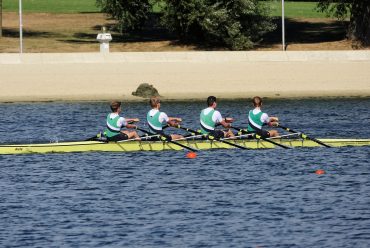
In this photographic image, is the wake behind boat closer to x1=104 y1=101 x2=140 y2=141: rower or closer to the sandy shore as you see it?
x1=104 y1=101 x2=140 y2=141: rower

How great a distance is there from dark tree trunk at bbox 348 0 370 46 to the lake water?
2060 centimetres

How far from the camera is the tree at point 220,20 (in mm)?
67500

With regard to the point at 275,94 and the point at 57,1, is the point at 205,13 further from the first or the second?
the point at 57,1

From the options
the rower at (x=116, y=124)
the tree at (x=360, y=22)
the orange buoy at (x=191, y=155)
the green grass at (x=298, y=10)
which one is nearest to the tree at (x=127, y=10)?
the green grass at (x=298, y=10)

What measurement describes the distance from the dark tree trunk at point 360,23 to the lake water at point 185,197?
20599 mm

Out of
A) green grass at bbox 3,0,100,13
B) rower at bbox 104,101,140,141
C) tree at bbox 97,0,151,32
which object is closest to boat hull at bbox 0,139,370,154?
rower at bbox 104,101,140,141

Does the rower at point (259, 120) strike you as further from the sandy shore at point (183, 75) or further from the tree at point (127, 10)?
the tree at point (127, 10)

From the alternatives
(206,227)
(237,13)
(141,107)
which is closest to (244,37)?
(237,13)

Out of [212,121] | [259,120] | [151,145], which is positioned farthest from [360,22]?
[151,145]

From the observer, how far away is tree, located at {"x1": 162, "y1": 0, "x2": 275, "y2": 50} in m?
67.5

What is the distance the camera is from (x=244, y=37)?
6788cm

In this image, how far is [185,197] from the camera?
3388 cm

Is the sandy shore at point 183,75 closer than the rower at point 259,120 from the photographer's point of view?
No

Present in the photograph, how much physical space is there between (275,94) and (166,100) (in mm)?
5477
